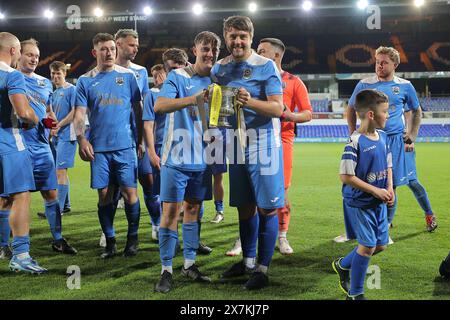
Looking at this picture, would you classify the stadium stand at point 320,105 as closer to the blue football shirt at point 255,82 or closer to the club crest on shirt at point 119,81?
the club crest on shirt at point 119,81

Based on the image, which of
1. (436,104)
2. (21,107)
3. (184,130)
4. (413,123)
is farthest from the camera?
(436,104)

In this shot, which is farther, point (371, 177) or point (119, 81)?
point (119, 81)

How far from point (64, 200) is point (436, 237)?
192 inches

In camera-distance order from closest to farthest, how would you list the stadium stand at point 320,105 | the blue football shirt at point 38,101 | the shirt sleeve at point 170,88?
the shirt sleeve at point 170,88, the blue football shirt at point 38,101, the stadium stand at point 320,105

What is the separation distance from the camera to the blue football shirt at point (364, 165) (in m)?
3.36

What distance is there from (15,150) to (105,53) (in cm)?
122

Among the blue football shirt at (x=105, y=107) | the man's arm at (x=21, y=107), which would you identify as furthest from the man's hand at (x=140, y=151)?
the man's arm at (x=21, y=107)

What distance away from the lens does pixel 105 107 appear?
469cm

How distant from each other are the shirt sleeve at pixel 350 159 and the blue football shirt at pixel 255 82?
24.4 inches

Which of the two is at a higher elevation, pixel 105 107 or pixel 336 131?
pixel 105 107

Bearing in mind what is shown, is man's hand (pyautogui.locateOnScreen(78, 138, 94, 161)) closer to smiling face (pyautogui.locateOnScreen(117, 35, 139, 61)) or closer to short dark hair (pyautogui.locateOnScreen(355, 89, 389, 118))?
smiling face (pyautogui.locateOnScreen(117, 35, 139, 61))

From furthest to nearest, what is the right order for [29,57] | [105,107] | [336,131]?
[336,131] < [29,57] < [105,107]

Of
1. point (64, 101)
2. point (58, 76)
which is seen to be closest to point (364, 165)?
point (58, 76)

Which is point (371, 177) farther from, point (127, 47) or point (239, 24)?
point (127, 47)
